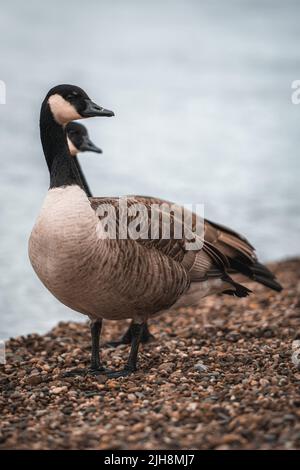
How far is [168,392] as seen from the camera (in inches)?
200

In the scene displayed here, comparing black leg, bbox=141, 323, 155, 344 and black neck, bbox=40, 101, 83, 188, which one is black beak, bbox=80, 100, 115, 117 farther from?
black leg, bbox=141, 323, 155, 344

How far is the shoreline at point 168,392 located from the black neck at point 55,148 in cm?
154

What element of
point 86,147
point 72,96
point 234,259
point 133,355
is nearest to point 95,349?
point 133,355

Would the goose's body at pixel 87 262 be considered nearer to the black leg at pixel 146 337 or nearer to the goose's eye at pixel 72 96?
the goose's eye at pixel 72 96

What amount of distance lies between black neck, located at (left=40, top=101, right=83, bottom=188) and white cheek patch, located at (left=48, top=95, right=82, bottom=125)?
34 millimetres

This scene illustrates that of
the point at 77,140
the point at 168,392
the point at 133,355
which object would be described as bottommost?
the point at 168,392

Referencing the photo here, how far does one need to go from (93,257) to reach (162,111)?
19.0m

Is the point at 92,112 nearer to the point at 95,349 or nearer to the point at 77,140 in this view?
the point at 95,349

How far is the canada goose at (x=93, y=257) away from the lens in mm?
5223

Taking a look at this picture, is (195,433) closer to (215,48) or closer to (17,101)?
(17,101)

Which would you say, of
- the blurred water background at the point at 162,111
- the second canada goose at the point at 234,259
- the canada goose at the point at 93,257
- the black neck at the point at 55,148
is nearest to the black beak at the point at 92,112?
the canada goose at the point at 93,257

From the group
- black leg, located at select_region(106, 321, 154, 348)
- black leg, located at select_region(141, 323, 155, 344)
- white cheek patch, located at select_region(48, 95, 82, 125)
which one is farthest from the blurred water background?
white cheek patch, located at select_region(48, 95, 82, 125)

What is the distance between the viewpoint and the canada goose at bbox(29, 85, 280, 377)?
522 centimetres
